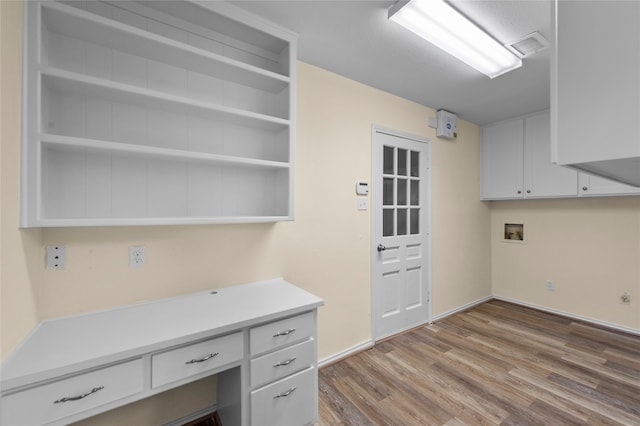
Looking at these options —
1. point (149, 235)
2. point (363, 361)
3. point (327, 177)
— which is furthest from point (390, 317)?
point (149, 235)

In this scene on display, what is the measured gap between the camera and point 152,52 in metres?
1.47

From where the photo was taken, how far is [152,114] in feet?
5.10

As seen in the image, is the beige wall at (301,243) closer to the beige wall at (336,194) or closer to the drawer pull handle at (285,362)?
the beige wall at (336,194)

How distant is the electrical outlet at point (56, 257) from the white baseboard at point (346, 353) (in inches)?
73.7

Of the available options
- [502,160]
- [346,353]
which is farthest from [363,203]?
[502,160]

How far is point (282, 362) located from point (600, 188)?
361 centimetres

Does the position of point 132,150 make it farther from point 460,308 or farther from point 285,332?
point 460,308

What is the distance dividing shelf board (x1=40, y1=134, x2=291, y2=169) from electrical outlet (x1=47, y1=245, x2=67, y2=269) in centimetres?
50

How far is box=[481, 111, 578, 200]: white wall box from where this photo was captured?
3191 millimetres

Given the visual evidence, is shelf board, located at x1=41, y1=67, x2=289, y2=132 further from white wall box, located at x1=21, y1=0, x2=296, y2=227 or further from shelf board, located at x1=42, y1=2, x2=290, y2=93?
shelf board, located at x1=42, y1=2, x2=290, y2=93

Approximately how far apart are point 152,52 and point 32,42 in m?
0.47

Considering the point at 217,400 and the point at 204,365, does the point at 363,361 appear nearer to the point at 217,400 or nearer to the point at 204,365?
the point at 217,400

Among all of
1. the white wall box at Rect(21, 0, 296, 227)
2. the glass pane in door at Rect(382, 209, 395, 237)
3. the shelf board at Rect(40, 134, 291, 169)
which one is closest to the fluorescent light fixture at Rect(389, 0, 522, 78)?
the white wall box at Rect(21, 0, 296, 227)

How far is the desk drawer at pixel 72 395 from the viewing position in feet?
3.04
